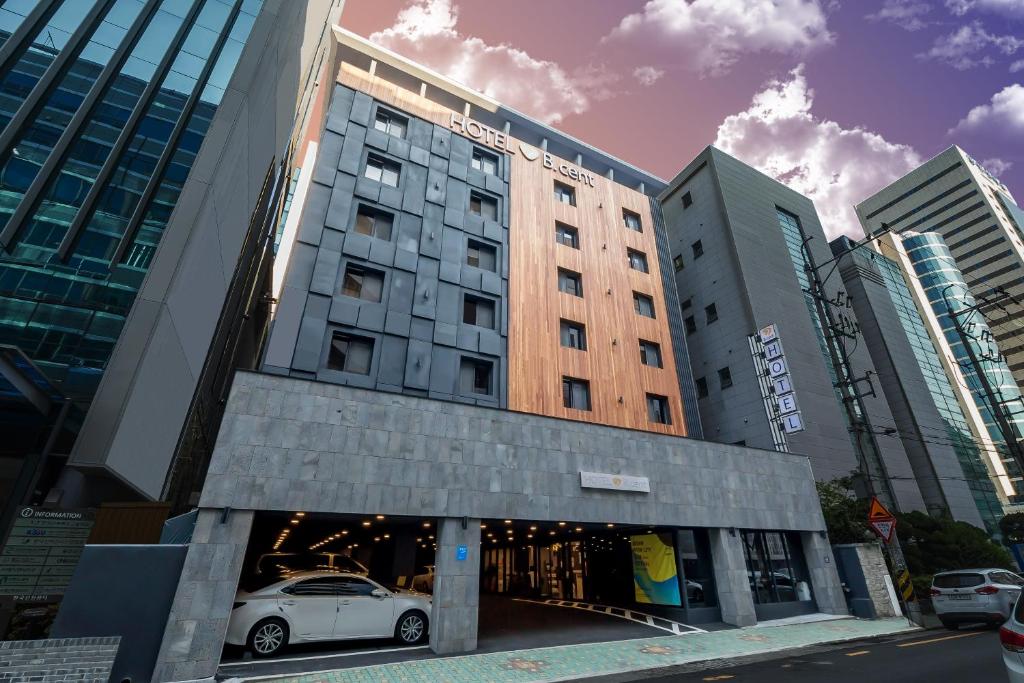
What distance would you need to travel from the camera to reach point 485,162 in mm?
25703

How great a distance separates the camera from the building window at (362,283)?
62.8ft

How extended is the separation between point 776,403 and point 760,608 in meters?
11.1

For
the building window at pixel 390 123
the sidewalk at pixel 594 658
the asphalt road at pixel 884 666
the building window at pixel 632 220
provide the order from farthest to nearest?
the building window at pixel 632 220 → the building window at pixel 390 123 → the sidewalk at pixel 594 658 → the asphalt road at pixel 884 666

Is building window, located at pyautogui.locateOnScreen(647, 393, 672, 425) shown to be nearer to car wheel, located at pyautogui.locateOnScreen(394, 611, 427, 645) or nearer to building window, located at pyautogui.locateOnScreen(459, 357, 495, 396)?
building window, located at pyautogui.locateOnScreen(459, 357, 495, 396)

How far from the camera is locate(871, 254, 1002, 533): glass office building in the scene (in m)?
45.8

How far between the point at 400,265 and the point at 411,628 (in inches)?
543

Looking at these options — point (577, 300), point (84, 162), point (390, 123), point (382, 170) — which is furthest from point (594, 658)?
point (390, 123)

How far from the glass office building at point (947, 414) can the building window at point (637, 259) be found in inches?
1429

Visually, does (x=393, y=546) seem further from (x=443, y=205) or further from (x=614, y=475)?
(x=443, y=205)

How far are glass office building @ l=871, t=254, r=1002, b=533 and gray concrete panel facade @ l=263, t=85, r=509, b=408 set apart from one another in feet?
153

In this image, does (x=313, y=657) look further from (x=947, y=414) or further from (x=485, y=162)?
(x=947, y=414)

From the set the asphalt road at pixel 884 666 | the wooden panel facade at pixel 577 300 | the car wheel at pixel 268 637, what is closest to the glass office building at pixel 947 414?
the wooden panel facade at pixel 577 300

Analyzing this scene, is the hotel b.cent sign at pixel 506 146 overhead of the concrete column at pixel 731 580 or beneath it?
overhead

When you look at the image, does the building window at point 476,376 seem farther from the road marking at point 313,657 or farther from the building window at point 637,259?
the building window at point 637,259
